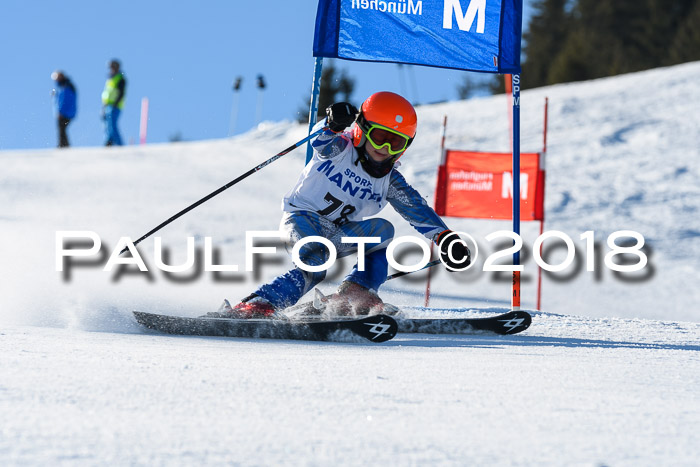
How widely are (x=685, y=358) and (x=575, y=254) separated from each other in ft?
25.4

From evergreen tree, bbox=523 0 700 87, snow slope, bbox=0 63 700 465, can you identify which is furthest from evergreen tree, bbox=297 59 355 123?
snow slope, bbox=0 63 700 465

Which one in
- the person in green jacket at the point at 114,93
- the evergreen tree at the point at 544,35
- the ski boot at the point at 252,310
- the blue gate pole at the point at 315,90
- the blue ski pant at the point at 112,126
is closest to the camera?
the ski boot at the point at 252,310

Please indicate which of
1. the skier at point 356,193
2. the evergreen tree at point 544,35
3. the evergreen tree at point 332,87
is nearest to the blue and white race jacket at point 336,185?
the skier at point 356,193

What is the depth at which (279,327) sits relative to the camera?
3.79 m

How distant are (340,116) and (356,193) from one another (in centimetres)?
43

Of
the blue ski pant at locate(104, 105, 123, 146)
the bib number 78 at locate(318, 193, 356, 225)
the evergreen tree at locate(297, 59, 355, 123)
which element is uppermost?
the evergreen tree at locate(297, 59, 355, 123)

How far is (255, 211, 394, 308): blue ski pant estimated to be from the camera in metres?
4.08

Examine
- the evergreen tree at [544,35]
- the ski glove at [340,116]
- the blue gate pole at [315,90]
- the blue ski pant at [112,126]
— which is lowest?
the ski glove at [340,116]

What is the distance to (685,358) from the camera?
3.20 meters

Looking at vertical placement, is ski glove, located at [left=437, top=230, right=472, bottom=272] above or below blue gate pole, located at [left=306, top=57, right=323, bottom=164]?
below

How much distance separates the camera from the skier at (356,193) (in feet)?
13.9

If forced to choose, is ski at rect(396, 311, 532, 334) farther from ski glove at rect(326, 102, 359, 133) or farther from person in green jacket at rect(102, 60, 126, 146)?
person in green jacket at rect(102, 60, 126, 146)

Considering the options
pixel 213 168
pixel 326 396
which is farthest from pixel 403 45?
pixel 213 168

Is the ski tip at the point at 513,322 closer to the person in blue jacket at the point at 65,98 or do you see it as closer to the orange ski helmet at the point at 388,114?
the orange ski helmet at the point at 388,114
